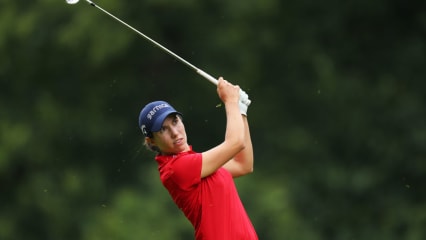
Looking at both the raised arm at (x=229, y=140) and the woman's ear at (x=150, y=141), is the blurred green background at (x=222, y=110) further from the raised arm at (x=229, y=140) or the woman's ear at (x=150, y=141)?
the raised arm at (x=229, y=140)

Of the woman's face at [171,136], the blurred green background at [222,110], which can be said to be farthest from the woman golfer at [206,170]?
the blurred green background at [222,110]

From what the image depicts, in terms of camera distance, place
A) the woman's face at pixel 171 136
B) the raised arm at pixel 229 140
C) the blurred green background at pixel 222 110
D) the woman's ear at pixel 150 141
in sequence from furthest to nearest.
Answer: the blurred green background at pixel 222 110 < the woman's ear at pixel 150 141 < the woman's face at pixel 171 136 < the raised arm at pixel 229 140

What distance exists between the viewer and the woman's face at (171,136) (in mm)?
8523

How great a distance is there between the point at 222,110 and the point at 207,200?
1133 centimetres

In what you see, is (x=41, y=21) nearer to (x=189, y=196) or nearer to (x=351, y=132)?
(x=351, y=132)

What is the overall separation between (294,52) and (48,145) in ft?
12.3

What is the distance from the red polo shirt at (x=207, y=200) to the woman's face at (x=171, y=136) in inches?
2.8

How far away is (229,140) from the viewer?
328 inches

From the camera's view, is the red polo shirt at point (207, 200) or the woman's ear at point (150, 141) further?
the woman's ear at point (150, 141)

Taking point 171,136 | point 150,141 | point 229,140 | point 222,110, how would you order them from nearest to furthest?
1. point 229,140
2. point 171,136
3. point 150,141
4. point 222,110

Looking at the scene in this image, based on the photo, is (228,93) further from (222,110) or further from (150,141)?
(222,110)

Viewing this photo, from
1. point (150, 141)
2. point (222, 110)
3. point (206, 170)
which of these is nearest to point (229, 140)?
point (206, 170)

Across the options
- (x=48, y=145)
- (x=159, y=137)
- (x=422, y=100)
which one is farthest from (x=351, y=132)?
(x=159, y=137)

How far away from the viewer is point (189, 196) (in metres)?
8.44
